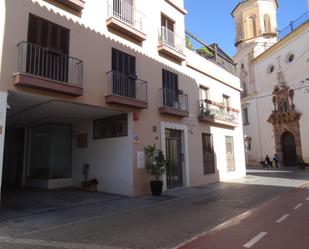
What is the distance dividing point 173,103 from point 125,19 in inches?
176

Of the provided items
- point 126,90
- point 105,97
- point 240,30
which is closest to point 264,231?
point 105,97

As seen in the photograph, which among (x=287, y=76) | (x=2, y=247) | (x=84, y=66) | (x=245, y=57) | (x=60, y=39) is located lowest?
(x=2, y=247)

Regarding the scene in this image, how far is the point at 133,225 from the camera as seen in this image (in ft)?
24.4

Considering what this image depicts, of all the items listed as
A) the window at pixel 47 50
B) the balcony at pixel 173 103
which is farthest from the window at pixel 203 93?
the window at pixel 47 50

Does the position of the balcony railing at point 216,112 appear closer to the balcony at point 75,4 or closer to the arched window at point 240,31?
the balcony at point 75,4

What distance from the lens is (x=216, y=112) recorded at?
18.0 metres

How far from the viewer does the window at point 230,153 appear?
1895 cm

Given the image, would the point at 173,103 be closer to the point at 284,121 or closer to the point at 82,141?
the point at 82,141

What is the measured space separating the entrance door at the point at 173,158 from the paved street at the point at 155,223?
2.61 metres

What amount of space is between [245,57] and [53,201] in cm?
3233

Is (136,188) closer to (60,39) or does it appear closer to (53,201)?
(53,201)

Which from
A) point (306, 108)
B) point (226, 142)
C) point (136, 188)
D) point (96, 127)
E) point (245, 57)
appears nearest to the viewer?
point (136, 188)

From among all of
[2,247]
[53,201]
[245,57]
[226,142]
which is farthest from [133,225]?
[245,57]

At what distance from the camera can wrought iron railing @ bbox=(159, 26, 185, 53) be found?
14422 millimetres
